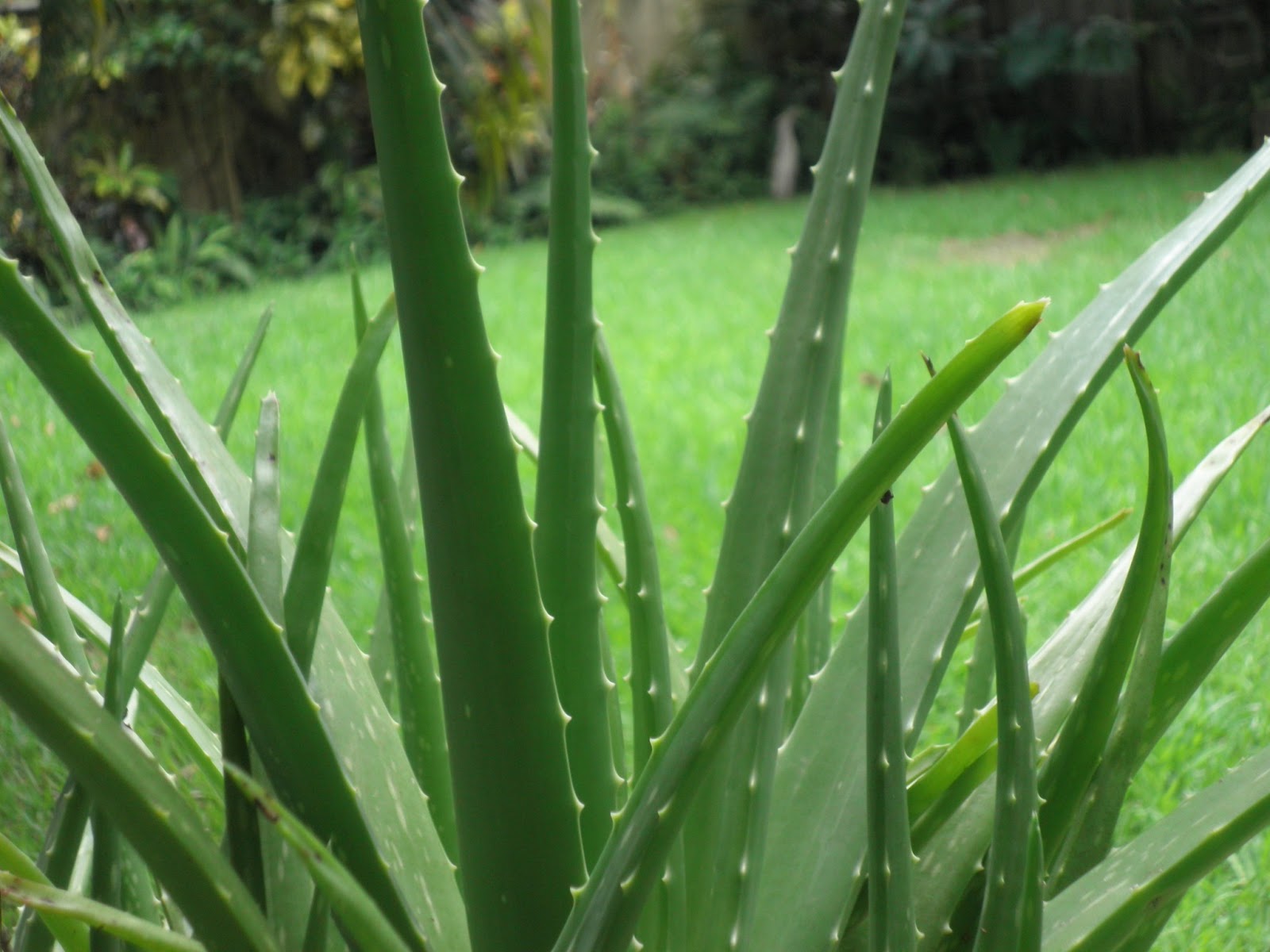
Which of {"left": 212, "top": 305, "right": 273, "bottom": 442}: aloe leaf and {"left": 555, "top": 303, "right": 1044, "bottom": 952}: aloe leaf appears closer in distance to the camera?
{"left": 555, "top": 303, "right": 1044, "bottom": 952}: aloe leaf

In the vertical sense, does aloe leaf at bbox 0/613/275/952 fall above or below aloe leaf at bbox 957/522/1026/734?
above

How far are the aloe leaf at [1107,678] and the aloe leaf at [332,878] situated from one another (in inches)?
12.9

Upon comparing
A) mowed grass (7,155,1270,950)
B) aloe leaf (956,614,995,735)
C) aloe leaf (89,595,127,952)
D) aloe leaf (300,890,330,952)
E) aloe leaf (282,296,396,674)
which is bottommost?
mowed grass (7,155,1270,950)

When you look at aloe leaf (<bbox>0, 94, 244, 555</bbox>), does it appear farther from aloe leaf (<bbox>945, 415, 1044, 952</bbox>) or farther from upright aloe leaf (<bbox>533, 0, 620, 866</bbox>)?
aloe leaf (<bbox>945, 415, 1044, 952</bbox>)

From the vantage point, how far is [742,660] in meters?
0.44

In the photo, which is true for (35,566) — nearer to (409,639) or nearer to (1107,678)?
(409,639)

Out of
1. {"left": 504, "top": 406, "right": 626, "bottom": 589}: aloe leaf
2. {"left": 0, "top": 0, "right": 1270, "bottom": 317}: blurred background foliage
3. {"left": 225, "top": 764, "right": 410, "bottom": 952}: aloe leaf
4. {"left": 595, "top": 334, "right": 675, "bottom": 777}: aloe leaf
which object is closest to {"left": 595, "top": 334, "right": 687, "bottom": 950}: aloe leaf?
{"left": 595, "top": 334, "right": 675, "bottom": 777}: aloe leaf

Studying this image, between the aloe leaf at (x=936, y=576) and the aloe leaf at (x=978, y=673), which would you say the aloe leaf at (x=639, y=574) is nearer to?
the aloe leaf at (x=936, y=576)

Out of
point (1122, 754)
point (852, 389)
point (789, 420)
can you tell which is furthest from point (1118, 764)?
point (852, 389)

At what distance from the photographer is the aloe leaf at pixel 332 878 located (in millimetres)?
403

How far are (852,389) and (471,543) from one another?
9.46ft

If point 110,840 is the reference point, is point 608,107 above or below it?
above

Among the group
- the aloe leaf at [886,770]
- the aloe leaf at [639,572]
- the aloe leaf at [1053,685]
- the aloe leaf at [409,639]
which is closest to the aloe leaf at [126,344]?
the aloe leaf at [409,639]

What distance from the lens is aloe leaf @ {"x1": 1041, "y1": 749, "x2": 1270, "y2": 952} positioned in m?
0.53
